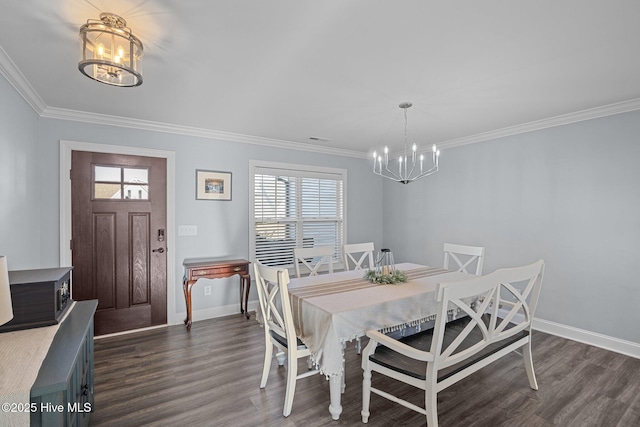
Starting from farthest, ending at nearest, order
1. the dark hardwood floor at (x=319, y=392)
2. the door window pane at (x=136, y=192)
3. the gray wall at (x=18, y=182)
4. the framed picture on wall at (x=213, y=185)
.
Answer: the framed picture on wall at (x=213, y=185), the door window pane at (x=136, y=192), the gray wall at (x=18, y=182), the dark hardwood floor at (x=319, y=392)

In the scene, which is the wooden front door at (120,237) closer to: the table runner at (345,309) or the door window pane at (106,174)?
the door window pane at (106,174)

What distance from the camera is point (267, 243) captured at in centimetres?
451

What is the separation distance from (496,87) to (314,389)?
2.93 m

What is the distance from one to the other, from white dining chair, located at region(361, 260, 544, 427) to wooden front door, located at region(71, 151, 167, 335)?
289cm

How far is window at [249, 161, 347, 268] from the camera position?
14.6 feet

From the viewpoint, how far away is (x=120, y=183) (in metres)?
3.53

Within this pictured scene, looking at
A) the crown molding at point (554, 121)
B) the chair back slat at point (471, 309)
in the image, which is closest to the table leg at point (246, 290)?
the chair back slat at point (471, 309)

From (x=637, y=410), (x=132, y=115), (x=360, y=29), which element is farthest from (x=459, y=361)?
(x=132, y=115)

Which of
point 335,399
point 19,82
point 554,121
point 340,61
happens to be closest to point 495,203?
point 554,121

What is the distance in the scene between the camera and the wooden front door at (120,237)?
3336 millimetres

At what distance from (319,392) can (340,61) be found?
8.13ft

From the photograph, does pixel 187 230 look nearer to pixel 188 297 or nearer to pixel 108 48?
pixel 188 297

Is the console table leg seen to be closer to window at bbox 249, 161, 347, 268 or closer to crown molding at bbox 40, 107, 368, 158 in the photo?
window at bbox 249, 161, 347, 268

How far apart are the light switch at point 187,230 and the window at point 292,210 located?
2.41 ft
